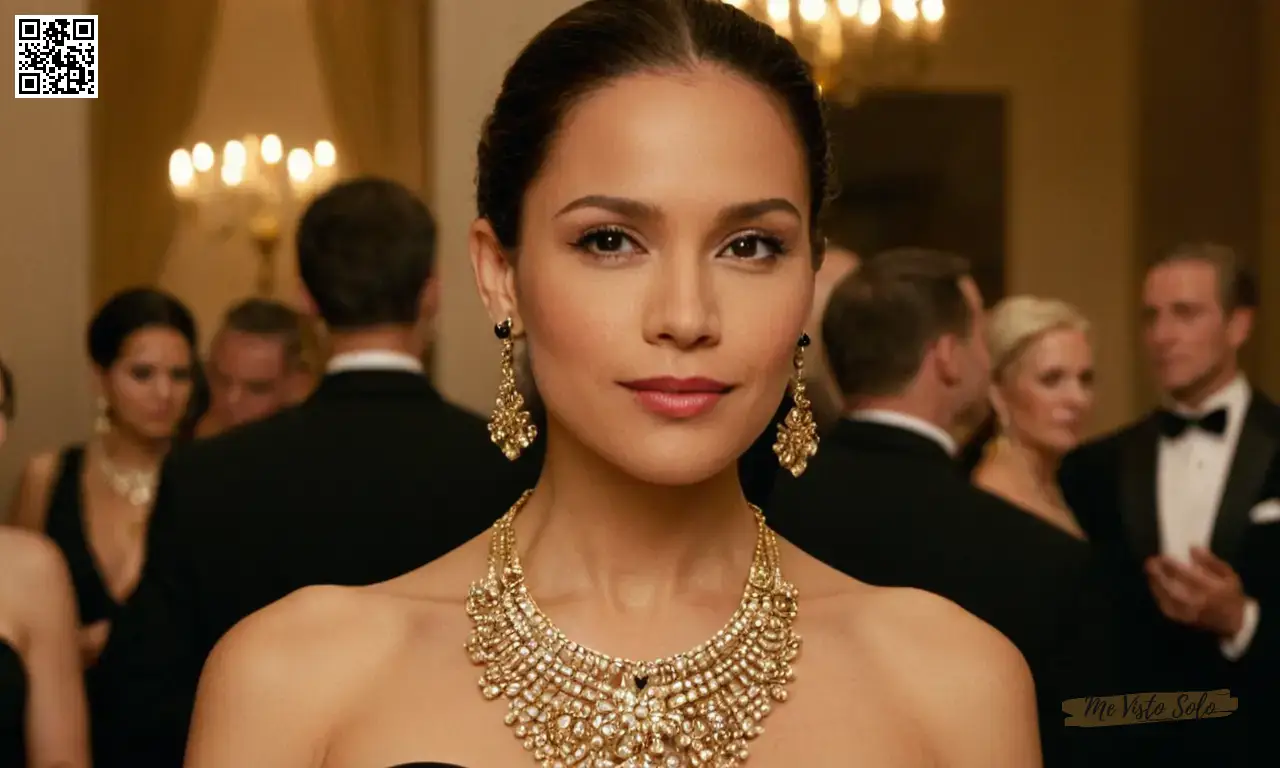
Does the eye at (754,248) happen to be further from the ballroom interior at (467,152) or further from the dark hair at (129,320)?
the dark hair at (129,320)

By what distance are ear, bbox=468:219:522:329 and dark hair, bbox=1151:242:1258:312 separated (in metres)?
2.18

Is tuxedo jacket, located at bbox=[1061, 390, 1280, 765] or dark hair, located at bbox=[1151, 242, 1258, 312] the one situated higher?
dark hair, located at bbox=[1151, 242, 1258, 312]

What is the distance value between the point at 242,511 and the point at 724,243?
93 cm

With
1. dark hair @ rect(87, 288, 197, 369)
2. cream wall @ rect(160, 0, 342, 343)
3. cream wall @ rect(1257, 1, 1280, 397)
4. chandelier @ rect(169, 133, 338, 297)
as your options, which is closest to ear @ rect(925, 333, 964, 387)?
dark hair @ rect(87, 288, 197, 369)

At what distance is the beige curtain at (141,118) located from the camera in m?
3.67

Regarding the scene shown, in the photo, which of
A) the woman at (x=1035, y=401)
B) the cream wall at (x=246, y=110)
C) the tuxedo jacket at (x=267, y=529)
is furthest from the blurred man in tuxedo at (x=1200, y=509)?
the cream wall at (x=246, y=110)

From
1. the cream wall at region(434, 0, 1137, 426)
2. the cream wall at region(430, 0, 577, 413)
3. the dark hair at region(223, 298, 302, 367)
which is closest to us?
the cream wall at region(430, 0, 577, 413)

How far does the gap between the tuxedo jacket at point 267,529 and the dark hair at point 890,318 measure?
51 cm

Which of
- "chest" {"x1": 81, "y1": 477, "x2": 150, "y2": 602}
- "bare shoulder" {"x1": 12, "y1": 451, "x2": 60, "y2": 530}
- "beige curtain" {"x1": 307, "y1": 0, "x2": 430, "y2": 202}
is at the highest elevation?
"beige curtain" {"x1": 307, "y1": 0, "x2": 430, "y2": 202}

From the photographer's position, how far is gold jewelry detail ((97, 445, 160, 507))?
9.69ft

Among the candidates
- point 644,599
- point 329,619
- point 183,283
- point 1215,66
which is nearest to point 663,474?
point 644,599

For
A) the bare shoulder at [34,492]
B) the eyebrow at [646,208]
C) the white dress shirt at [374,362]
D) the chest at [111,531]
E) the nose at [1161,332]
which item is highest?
the eyebrow at [646,208]

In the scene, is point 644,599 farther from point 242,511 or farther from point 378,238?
point 378,238

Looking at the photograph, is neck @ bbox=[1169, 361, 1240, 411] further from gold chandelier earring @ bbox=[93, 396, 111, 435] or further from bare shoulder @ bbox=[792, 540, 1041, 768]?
gold chandelier earring @ bbox=[93, 396, 111, 435]
